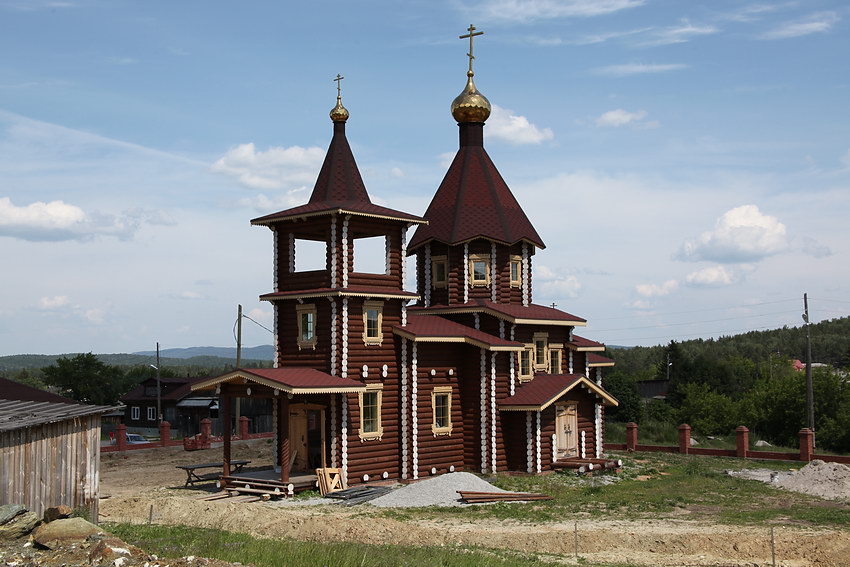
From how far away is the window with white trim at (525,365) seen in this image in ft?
100

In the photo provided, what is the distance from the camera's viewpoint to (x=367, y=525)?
60.9 ft

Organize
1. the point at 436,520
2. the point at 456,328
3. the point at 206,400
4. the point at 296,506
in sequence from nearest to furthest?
1. the point at 436,520
2. the point at 296,506
3. the point at 456,328
4. the point at 206,400

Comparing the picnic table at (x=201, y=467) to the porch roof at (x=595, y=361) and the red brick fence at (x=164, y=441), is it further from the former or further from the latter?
the porch roof at (x=595, y=361)

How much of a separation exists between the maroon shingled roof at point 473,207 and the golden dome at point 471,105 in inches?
12.8

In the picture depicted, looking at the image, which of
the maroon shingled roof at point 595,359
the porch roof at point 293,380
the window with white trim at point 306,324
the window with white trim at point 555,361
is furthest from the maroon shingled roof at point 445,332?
the maroon shingled roof at point 595,359

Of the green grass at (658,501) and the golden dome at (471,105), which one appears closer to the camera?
the green grass at (658,501)

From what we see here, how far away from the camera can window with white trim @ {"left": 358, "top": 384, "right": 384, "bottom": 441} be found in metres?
26.1

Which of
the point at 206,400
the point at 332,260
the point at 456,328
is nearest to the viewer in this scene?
the point at 332,260

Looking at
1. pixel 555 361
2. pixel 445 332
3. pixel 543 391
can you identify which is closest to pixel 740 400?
pixel 555 361

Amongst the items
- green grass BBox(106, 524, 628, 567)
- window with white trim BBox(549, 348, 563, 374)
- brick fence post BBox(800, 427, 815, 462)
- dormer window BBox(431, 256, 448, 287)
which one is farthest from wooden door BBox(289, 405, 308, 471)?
brick fence post BBox(800, 427, 815, 462)

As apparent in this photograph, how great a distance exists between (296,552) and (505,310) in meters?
16.8

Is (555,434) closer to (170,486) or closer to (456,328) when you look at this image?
(456,328)

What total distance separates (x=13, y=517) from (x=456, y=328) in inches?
656

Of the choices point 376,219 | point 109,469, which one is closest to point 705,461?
point 376,219
